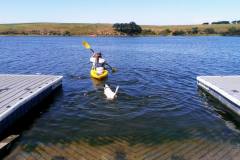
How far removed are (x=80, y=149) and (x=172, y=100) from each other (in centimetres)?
885

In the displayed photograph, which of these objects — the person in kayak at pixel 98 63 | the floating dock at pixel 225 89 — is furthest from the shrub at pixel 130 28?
the floating dock at pixel 225 89

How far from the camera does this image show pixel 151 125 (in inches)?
616

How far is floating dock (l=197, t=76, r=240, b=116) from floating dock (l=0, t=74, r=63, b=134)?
32.4 feet

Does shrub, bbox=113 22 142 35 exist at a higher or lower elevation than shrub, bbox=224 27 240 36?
higher

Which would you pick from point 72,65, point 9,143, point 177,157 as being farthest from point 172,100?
point 72,65

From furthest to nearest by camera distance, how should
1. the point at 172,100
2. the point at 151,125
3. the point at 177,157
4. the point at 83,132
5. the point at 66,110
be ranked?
the point at 172,100, the point at 66,110, the point at 151,125, the point at 83,132, the point at 177,157

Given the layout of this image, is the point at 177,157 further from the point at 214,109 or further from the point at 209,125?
the point at 214,109

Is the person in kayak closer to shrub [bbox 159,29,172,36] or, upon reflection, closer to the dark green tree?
shrub [bbox 159,29,172,36]

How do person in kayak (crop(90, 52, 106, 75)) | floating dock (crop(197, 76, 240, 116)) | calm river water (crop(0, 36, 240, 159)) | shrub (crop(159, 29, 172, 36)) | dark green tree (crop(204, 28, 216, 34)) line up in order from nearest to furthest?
calm river water (crop(0, 36, 240, 159)) → floating dock (crop(197, 76, 240, 116)) → person in kayak (crop(90, 52, 106, 75)) → shrub (crop(159, 29, 172, 36)) → dark green tree (crop(204, 28, 216, 34))

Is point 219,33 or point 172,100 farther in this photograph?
point 219,33

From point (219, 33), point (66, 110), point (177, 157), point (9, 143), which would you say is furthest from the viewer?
point (219, 33)

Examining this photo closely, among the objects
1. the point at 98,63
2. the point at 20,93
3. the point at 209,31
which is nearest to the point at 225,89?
the point at 98,63

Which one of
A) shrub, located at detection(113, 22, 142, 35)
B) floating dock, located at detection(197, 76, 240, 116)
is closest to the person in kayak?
floating dock, located at detection(197, 76, 240, 116)

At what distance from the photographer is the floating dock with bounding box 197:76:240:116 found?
1688 centimetres
